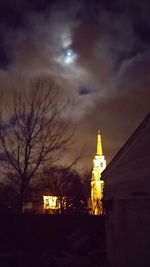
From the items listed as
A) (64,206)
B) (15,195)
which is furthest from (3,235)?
(64,206)

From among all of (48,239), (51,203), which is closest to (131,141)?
(48,239)

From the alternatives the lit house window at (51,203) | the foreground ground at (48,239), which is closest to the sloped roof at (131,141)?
the foreground ground at (48,239)

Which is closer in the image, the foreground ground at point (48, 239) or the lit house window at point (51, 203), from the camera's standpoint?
the foreground ground at point (48, 239)

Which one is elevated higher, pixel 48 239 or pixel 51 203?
pixel 51 203

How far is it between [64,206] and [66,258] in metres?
21.5

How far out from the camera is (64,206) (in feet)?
117

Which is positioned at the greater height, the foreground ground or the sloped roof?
the sloped roof

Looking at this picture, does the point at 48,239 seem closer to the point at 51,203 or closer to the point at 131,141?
the point at 131,141

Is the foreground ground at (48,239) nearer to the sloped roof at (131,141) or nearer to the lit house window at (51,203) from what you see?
the sloped roof at (131,141)

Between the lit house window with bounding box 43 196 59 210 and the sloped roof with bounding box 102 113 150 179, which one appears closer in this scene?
the sloped roof with bounding box 102 113 150 179

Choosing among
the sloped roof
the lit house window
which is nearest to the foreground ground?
the sloped roof

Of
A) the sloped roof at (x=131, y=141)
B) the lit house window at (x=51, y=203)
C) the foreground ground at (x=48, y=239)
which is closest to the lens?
the sloped roof at (x=131, y=141)

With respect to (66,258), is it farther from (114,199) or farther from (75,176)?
(75,176)

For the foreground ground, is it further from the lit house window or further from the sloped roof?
the lit house window
